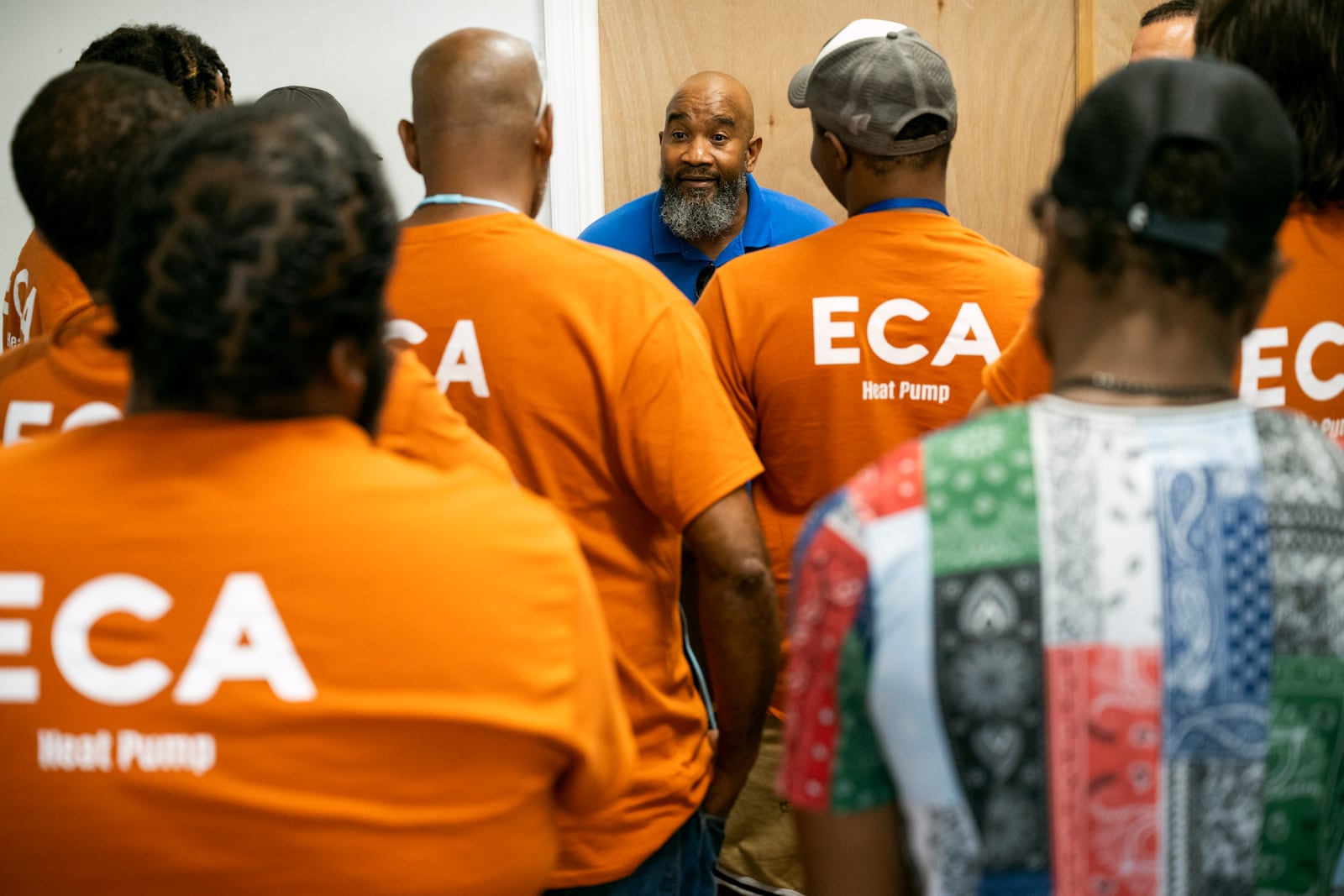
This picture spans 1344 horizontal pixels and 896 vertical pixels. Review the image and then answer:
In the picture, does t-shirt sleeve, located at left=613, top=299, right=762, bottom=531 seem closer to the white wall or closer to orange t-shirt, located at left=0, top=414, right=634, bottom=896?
orange t-shirt, located at left=0, top=414, right=634, bottom=896

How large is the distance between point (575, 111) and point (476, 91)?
2.33 m

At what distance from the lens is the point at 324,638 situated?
0.93 m

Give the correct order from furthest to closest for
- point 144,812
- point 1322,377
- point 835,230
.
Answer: point 835,230 → point 1322,377 → point 144,812

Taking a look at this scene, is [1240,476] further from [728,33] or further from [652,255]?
[728,33]

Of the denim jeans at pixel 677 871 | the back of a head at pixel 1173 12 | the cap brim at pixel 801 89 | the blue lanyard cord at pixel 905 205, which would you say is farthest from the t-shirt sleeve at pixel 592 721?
the back of a head at pixel 1173 12

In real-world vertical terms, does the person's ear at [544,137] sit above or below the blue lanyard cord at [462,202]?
above

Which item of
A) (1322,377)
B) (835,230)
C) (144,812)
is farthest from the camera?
(835,230)

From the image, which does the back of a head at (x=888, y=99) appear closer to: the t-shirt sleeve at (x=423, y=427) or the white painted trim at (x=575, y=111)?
the t-shirt sleeve at (x=423, y=427)

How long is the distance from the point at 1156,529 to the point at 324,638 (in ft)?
2.11

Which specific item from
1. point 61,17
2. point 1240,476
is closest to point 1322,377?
point 1240,476

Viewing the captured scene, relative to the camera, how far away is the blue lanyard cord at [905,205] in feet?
7.02

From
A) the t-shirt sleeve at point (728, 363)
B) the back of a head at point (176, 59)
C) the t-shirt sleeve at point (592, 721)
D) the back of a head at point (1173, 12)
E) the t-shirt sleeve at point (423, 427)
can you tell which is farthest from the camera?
the back of a head at point (1173, 12)

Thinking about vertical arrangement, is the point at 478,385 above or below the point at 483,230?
below

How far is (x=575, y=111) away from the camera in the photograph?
402cm
